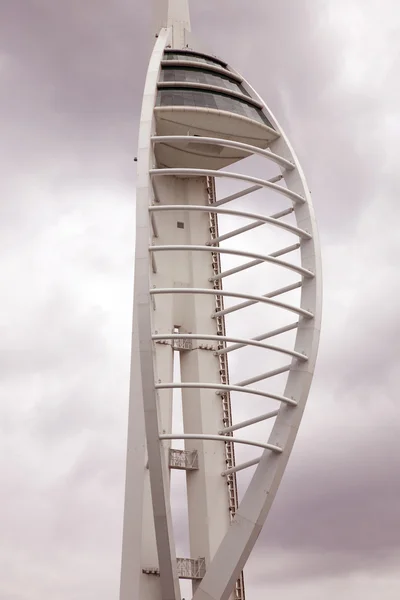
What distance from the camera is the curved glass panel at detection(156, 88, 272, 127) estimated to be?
187ft

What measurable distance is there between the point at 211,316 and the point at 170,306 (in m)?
3.06

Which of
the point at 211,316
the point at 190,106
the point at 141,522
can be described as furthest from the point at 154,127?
the point at 141,522

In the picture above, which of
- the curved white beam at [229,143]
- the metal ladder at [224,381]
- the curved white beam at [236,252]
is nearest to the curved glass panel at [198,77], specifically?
the curved white beam at [229,143]

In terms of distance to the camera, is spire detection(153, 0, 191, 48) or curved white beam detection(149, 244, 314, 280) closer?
curved white beam detection(149, 244, 314, 280)

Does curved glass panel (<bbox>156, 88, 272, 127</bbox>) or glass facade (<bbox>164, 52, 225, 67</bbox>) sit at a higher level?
glass facade (<bbox>164, 52, 225, 67</bbox>)

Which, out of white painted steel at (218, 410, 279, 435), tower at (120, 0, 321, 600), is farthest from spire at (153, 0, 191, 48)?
white painted steel at (218, 410, 279, 435)

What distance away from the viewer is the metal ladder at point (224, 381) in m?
56.8

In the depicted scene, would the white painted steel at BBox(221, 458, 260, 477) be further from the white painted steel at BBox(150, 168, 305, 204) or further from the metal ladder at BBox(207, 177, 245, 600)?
the white painted steel at BBox(150, 168, 305, 204)

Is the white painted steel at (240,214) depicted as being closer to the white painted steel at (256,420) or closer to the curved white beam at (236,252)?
the curved white beam at (236,252)

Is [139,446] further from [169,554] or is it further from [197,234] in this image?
[197,234]

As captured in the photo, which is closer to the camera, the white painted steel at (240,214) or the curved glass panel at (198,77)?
the white painted steel at (240,214)

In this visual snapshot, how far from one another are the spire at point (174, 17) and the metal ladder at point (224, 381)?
1015cm

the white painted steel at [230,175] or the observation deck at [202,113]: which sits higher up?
the observation deck at [202,113]

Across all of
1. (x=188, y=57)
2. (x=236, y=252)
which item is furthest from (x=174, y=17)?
(x=236, y=252)
